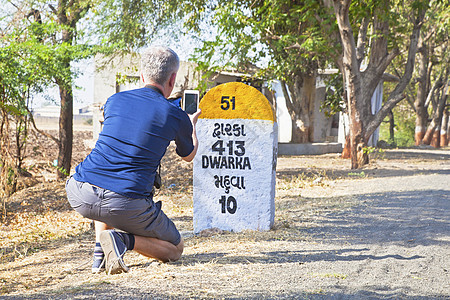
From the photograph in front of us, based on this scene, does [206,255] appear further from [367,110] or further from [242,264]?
[367,110]

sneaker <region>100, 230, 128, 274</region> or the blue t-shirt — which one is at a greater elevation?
the blue t-shirt

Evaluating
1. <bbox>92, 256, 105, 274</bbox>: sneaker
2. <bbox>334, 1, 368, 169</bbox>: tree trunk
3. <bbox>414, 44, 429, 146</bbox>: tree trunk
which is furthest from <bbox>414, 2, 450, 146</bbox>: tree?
<bbox>92, 256, 105, 274</bbox>: sneaker

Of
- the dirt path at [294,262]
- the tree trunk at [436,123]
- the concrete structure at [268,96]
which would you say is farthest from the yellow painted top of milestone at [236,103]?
the tree trunk at [436,123]

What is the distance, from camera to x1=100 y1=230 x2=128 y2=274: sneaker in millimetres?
3887

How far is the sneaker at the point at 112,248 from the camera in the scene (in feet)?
12.8

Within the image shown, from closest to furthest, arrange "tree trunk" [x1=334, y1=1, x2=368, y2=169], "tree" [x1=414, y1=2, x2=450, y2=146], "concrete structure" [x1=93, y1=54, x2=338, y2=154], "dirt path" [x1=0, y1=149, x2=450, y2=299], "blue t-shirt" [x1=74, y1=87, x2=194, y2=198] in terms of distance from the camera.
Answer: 1. "dirt path" [x1=0, y1=149, x2=450, y2=299]
2. "blue t-shirt" [x1=74, y1=87, x2=194, y2=198]
3. "tree trunk" [x1=334, y1=1, x2=368, y2=169]
4. "concrete structure" [x1=93, y1=54, x2=338, y2=154]
5. "tree" [x1=414, y1=2, x2=450, y2=146]

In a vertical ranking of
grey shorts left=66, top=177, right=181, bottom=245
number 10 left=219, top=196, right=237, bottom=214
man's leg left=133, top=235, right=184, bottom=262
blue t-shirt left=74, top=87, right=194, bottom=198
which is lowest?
man's leg left=133, top=235, right=184, bottom=262

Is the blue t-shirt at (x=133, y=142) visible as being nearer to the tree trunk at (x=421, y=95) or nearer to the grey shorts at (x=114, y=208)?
the grey shorts at (x=114, y=208)

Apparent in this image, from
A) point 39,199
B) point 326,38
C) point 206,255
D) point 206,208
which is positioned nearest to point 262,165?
point 206,208

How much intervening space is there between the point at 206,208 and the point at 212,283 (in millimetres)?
2190

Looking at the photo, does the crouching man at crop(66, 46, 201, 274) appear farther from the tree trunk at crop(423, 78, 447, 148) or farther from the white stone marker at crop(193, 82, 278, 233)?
the tree trunk at crop(423, 78, 447, 148)

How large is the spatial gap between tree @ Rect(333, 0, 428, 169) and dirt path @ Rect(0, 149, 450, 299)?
18.9 feet

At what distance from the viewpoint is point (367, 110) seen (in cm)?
1529

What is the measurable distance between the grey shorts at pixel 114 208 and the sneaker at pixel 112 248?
11 centimetres
